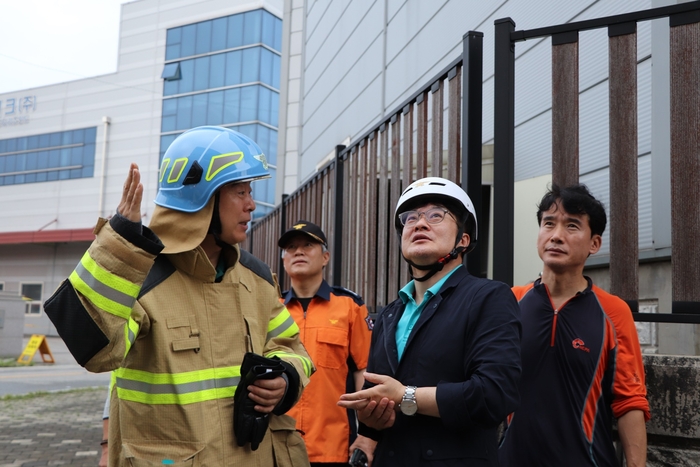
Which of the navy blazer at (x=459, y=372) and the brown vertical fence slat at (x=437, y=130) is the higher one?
the brown vertical fence slat at (x=437, y=130)

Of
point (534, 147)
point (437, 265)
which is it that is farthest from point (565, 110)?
point (534, 147)

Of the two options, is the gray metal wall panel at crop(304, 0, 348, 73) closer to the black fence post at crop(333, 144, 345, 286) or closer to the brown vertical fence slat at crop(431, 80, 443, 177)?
the black fence post at crop(333, 144, 345, 286)

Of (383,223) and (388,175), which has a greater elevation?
(388,175)

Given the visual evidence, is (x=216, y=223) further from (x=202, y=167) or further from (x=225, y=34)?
(x=225, y=34)

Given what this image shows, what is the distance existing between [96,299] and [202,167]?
2.43 feet

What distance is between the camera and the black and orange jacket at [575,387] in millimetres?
2461

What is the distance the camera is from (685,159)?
291 centimetres

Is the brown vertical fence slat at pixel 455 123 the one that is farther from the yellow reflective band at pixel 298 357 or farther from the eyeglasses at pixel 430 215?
the yellow reflective band at pixel 298 357

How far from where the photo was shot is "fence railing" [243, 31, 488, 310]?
3445mm

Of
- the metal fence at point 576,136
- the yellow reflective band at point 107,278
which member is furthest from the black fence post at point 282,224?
the yellow reflective band at point 107,278

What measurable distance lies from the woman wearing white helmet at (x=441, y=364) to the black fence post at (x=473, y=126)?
2.68 ft

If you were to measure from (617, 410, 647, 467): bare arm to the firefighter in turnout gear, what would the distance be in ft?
3.95

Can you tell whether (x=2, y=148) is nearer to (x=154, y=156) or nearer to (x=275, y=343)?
(x=154, y=156)

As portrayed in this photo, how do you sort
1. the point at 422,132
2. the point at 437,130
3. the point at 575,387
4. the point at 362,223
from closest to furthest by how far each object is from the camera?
the point at 575,387 < the point at 437,130 < the point at 422,132 < the point at 362,223
